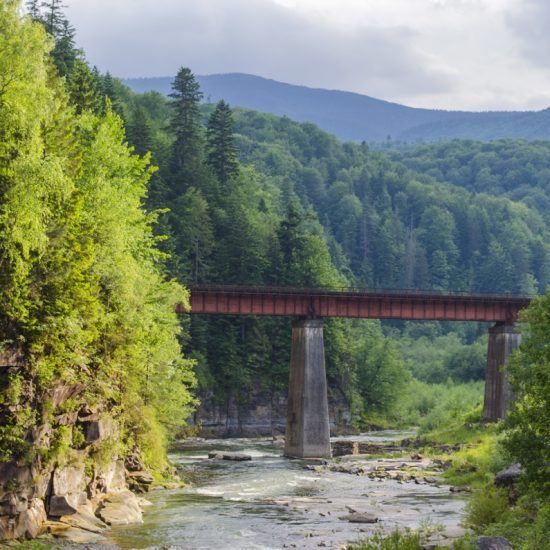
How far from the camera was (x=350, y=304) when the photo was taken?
93938mm

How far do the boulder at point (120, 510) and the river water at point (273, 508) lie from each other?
2.25ft

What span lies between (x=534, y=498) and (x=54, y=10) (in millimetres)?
120365

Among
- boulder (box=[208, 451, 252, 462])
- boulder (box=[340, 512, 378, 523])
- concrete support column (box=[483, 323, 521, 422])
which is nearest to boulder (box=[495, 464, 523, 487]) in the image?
boulder (box=[340, 512, 378, 523])

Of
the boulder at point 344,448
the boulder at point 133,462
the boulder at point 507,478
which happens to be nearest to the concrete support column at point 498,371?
the boulder at point 344,448

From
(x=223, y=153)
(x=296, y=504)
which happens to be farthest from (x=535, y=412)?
(x=223, y=153)

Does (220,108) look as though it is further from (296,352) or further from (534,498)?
(534,498)

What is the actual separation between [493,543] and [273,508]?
19131 millimetres

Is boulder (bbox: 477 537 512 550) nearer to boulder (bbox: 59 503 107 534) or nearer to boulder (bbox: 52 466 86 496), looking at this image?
boulder (bbox: 59 503 107 534)

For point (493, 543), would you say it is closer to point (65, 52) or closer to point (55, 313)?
Result: point (55, 313)

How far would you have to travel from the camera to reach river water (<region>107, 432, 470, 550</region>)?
42.9 metres

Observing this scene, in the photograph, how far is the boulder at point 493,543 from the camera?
3497 cm

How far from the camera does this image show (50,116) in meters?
47.2

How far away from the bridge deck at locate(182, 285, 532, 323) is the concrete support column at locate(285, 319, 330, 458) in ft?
8.58

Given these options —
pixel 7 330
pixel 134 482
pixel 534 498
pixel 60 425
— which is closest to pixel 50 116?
pixel 7 330
